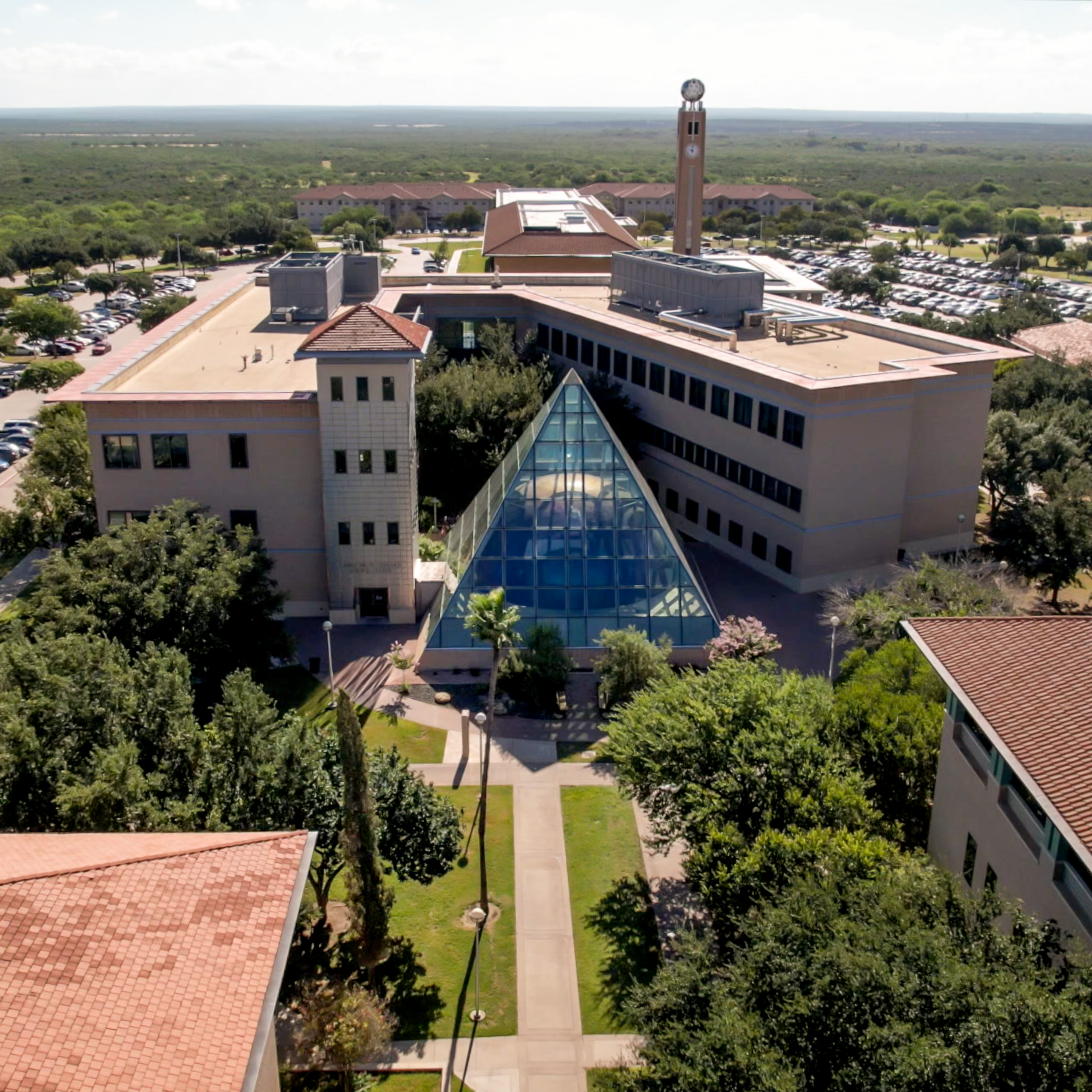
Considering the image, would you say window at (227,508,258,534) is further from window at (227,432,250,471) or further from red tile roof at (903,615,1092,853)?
red tile roof at (903,615,1092,853)

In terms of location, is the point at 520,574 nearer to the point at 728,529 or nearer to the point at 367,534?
the point at 367,534

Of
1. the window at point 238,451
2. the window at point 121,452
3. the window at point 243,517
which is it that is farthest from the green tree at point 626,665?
the window at point 121,452


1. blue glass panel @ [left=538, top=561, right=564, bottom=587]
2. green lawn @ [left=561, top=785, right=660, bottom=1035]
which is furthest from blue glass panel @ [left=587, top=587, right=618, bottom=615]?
green lawn @ [left=561, top=785, right=660, bottom=1035]

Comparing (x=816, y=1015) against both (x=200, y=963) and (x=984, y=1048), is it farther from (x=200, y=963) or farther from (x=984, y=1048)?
(x=200, y=963)

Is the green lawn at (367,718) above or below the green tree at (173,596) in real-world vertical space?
below

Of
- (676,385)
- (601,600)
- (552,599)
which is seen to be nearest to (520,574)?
(552,599)

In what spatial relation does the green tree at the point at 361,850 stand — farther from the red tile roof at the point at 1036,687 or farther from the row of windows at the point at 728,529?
the row of windows at the point at 728,529

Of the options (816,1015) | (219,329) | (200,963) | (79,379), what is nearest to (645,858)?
(816,1015)
